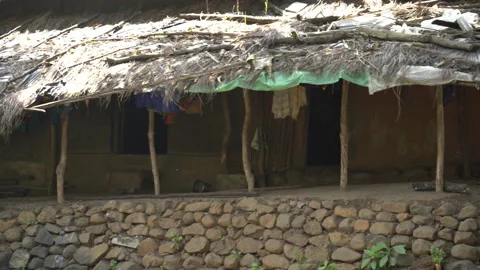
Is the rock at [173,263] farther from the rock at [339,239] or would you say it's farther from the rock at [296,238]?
the rock at [339,239]

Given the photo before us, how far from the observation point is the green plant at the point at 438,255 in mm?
5980

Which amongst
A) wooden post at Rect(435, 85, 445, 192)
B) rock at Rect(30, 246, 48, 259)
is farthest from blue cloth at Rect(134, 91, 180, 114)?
wooden post at Rect(435, 85, 445, 192)

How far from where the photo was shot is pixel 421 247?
242 inches

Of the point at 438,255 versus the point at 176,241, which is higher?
the point at 438,255

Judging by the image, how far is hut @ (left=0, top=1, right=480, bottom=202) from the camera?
22.0 ft

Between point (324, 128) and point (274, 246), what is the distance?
2.66 m

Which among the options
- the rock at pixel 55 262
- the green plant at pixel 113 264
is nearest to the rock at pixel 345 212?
the green plant at pixel 113 264

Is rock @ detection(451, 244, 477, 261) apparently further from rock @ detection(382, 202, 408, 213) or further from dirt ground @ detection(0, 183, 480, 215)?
rock @ detection(382, 202, 408, 213)

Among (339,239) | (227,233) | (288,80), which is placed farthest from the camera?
(227,233)

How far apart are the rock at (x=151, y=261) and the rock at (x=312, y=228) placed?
1.97m

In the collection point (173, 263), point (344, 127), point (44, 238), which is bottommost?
point (173, 263)

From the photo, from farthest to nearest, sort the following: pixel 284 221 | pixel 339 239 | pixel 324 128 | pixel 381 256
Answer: pixel 324 128, pixel 284 221, pixel 339 239, pixel 381 256

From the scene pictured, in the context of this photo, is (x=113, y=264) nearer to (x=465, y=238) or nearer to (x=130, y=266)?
(x=130, y=266)

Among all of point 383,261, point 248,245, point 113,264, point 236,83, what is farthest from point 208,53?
point 383,261
